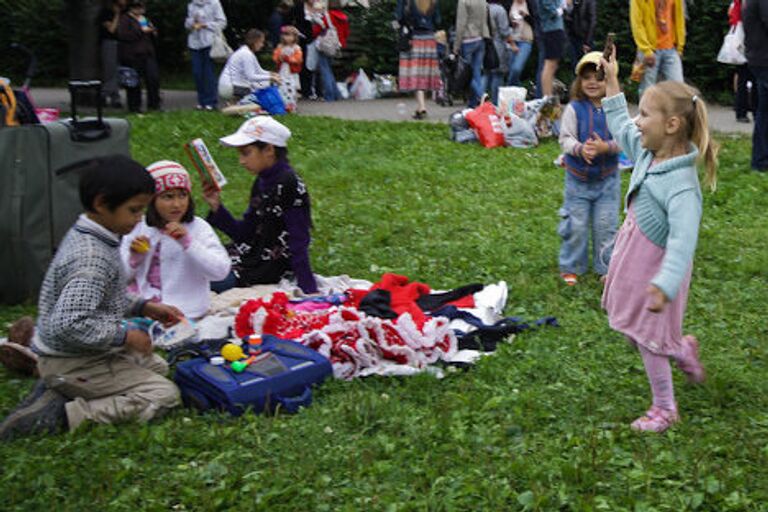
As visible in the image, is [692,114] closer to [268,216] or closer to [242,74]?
[268,216]

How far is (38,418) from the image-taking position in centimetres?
488

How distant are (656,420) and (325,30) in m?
13.5

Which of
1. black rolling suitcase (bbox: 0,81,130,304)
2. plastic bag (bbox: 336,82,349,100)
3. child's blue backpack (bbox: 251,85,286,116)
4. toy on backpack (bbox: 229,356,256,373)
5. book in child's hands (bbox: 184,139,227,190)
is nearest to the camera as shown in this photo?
toy on backpack (bbox: 229,356,256,373)

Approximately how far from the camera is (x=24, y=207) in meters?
6.87

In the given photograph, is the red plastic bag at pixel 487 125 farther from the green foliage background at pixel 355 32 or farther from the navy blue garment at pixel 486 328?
the navy blue garment at pixel 486 328

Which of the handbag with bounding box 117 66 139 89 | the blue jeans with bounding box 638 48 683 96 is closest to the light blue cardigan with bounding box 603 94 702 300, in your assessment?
the blue jeans with bounding box 638 48 683 96

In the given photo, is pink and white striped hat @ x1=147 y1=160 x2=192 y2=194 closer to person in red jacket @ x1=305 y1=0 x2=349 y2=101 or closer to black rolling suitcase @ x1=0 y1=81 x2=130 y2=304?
black rolling suitcase @ x1=0 y1=81 x2=130 y2=304

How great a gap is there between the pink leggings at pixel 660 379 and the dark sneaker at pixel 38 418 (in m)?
2.59

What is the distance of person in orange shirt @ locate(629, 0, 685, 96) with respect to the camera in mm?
11297

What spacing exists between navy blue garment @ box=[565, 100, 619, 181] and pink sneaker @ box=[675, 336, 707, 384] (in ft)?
6.87

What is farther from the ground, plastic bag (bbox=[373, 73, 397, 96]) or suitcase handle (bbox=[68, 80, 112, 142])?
suitcase handle (bbox=[68, 80, 112, 142])

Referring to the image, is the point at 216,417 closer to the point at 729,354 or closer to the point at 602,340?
the point at 602,340

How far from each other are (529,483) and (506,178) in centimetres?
683

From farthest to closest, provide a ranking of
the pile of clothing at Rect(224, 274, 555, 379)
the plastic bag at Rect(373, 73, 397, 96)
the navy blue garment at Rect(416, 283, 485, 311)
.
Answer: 1. the plastic bag at Rect(373, 73, 397, 96)
2. the navy blue garment at Rect(416, 283, 485, 311)
3. the pile of clothing at Rect(224, 274, 555, 379)
